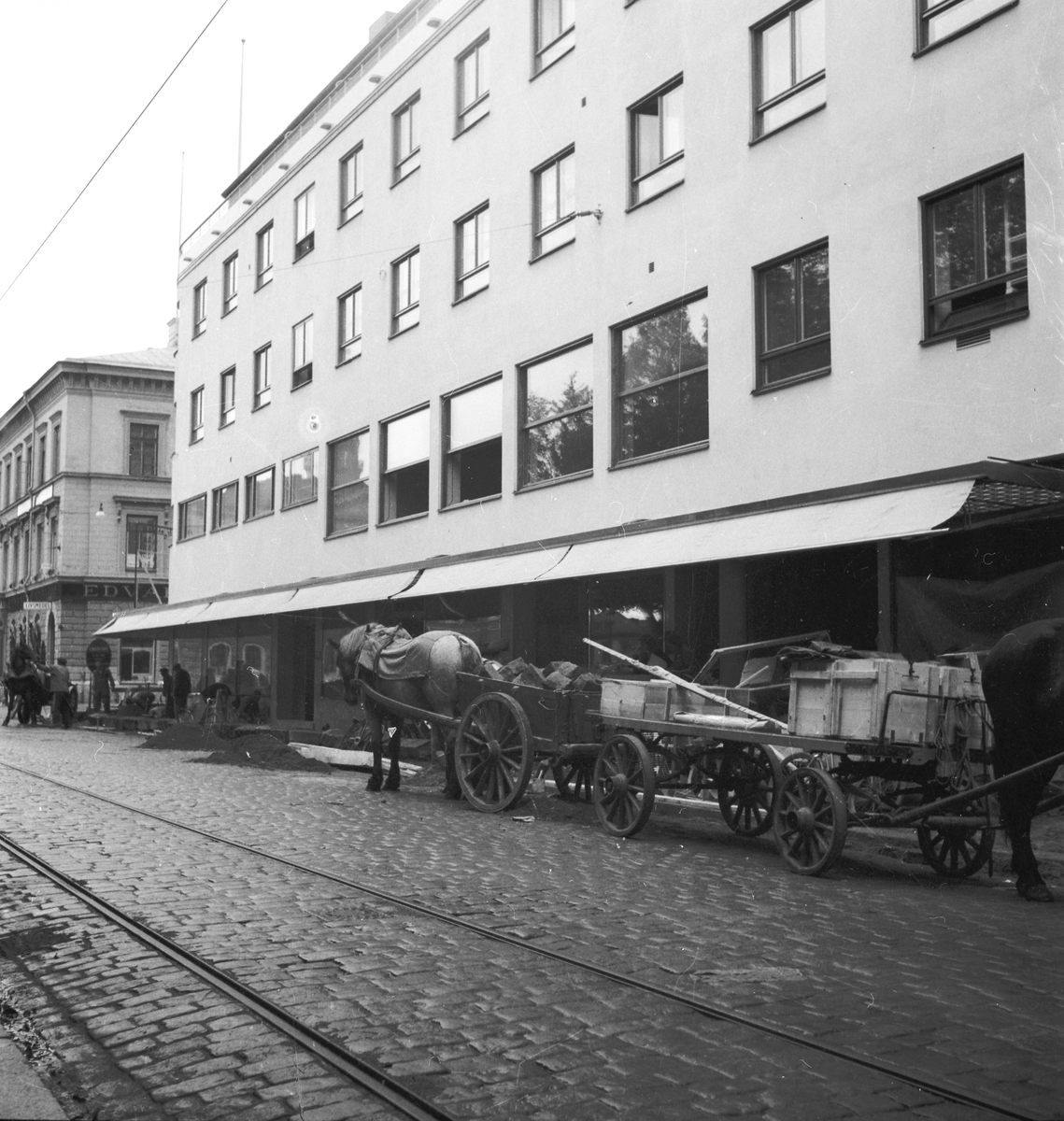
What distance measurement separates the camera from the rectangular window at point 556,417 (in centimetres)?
1972

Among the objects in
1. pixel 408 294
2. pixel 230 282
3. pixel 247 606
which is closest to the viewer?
pixel 408 294

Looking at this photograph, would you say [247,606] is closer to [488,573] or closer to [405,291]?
[405,291]

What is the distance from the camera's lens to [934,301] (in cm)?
1381

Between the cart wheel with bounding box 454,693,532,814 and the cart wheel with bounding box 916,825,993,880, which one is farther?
the cart wheel with bounding box 454,693,532,814

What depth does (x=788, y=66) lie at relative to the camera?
16.2 metres

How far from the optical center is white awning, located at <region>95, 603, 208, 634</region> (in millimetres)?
31250


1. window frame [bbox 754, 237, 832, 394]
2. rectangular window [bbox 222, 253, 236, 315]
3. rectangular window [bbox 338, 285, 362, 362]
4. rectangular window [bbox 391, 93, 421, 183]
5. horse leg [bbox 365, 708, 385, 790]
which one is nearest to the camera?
horse leg [bbox 365, 708, 385, 790]

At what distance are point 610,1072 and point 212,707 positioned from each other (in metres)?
28.1

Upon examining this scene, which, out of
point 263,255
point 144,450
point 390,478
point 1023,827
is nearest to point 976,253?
point 1023,827

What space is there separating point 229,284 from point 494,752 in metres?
25.7

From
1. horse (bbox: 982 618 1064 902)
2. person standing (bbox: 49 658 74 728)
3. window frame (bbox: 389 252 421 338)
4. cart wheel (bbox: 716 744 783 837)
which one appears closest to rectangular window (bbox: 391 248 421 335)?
window frame (bbox: 389 252 421 338)

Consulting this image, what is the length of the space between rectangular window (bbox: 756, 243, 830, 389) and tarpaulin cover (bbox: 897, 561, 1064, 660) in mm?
3039

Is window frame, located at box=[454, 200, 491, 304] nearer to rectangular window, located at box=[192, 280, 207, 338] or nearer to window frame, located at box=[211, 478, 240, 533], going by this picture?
window frame, located at box=[211, 478, 240, 533]

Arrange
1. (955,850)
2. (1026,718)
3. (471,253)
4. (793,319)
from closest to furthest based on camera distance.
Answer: (1026,718), (955,850), (793,319), (471,253)
